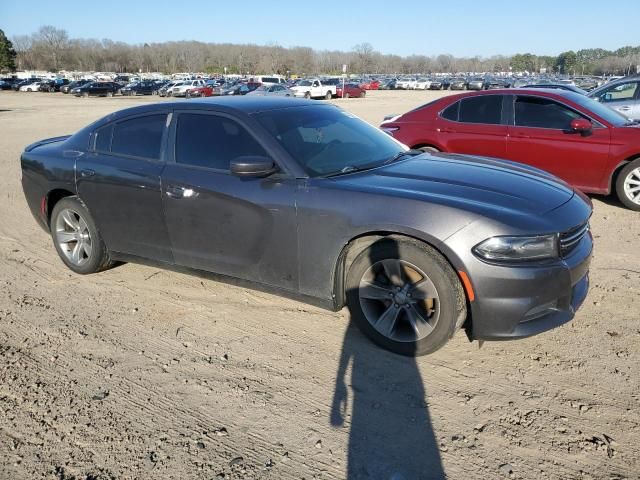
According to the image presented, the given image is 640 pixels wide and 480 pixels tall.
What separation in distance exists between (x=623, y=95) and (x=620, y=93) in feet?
0.62

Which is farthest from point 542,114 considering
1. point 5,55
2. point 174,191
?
point 5,55

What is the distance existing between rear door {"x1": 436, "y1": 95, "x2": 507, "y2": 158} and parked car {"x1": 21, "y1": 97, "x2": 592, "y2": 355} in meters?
3.19

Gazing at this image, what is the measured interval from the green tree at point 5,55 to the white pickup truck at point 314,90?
3108 inches

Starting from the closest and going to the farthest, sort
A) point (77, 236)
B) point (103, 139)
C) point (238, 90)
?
point (103, 139), point (77, 236), point (238, 90)

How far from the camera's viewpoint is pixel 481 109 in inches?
290

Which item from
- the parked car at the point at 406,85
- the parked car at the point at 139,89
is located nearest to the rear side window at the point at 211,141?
the parked car at the point at 139,89

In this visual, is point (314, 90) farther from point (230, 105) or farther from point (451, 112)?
point (230, 105)

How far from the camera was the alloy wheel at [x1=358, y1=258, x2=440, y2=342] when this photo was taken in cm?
322

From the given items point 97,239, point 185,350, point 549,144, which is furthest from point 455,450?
point 549,144

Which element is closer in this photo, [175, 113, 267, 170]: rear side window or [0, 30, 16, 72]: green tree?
[175, 113, 267, 170]: rear side window

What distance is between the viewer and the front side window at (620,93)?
11.1m

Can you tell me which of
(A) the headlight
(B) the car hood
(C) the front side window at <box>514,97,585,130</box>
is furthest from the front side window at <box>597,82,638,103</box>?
(A) the headlight

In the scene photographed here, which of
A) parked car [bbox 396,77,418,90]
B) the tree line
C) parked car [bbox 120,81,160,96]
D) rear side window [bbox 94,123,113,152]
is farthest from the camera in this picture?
the tree line

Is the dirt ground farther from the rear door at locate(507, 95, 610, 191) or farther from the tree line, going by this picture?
the tree line
